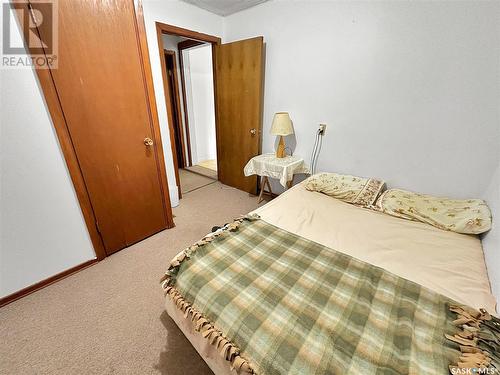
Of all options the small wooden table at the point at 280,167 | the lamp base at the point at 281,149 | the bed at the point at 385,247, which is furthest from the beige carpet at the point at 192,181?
the bed at the point at 385,247

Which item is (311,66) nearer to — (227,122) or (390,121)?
(390,121)

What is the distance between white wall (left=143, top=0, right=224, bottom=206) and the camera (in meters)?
2.20

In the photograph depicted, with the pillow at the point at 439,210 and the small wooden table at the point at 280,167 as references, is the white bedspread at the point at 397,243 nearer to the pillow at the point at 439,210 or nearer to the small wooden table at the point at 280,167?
the pillow at the point at 439,210

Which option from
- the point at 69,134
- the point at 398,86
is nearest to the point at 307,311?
the point at 69,134

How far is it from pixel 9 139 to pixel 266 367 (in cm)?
192

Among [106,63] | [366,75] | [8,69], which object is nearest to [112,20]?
[106,63]

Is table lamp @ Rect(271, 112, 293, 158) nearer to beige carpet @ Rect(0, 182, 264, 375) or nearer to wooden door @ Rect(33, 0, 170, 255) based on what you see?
wooden door @ Rect(33, 0, 170, 255)

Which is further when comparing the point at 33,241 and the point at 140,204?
the point at 140,204

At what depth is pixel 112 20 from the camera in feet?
5.04

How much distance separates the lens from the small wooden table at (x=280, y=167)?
7.73ft

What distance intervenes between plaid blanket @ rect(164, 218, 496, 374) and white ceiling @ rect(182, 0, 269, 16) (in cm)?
276

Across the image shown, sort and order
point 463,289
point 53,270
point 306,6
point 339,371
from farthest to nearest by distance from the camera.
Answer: point 306,6 < point 53,270 < point 463,289 < point 339,371

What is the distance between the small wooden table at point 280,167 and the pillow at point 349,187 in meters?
0.27

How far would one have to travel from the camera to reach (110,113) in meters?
1.67
